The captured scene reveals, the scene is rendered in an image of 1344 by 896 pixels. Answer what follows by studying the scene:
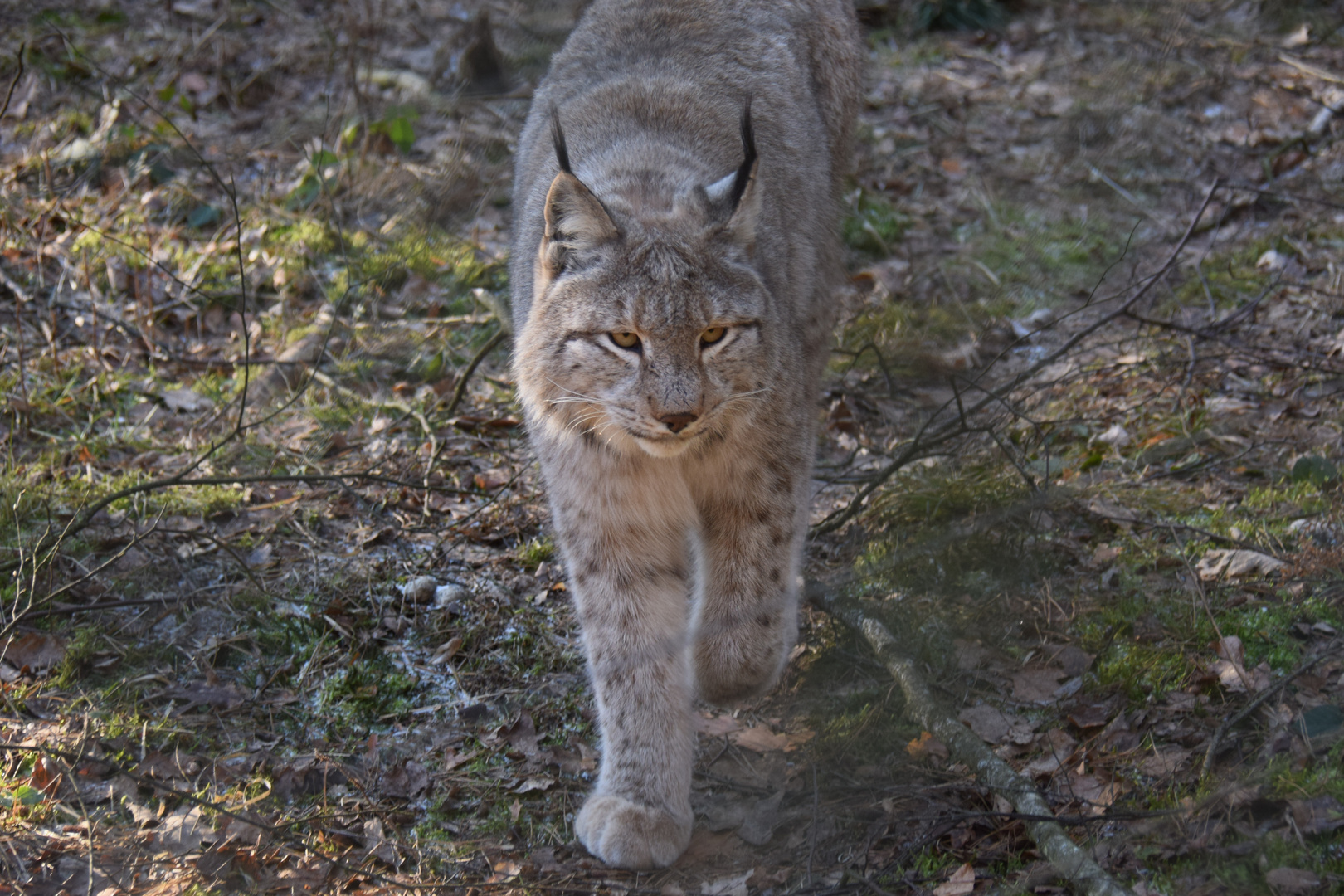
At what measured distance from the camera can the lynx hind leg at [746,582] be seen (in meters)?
3.88

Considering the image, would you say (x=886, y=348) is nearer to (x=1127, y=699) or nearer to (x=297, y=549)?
(x=1127, y=699)

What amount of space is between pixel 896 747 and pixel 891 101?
6.63m

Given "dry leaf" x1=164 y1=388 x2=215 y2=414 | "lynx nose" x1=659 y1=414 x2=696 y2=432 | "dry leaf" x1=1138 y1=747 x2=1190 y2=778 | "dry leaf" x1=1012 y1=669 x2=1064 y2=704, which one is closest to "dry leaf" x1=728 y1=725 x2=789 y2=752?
"dry leaf" x1=1012 y1=669 x2=1064 y2=704

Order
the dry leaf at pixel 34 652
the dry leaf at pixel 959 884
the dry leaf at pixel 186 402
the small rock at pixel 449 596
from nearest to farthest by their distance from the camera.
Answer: the dry leaf at pixel 959 884
the dry leaf at pixel 34 652
the small rock at pixel 449 596
the dry leaf at pixel 186 402

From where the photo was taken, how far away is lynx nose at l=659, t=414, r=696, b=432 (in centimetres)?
338

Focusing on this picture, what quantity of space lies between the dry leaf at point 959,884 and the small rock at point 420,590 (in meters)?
2.45

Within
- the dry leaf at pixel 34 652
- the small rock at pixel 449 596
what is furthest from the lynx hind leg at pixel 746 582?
the dry leaf at pixel 34 652

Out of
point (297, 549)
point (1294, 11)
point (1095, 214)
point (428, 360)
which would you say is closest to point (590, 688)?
point (297, 549)

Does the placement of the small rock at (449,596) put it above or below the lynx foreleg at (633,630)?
below

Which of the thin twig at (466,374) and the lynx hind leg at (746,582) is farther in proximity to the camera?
the thin twig at (466,374)

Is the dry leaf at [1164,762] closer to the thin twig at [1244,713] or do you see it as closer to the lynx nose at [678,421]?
the thin twig at [1244,713]

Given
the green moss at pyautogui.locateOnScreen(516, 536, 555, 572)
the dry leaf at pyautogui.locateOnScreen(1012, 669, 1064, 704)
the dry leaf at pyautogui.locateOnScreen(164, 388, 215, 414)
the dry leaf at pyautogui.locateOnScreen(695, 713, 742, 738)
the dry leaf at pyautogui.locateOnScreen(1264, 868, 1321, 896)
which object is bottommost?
the dry leaf at pyautogui.locateOnScreen(164, 388, 215, 414)

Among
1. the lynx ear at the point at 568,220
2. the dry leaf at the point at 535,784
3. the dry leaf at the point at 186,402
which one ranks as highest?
the lynx ear at the point at 568,220

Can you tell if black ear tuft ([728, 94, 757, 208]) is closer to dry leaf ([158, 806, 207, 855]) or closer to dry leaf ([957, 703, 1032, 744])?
dry leaf ([957, 703, 1032, 744])
